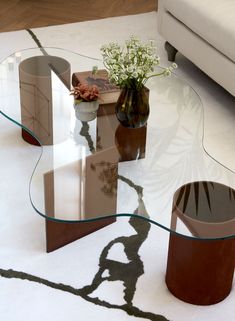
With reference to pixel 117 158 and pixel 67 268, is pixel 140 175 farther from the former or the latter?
pixel 67 268

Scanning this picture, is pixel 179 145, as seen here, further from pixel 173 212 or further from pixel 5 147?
pixel 5 147

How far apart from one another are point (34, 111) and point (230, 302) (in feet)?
4.45

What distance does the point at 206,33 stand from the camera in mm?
3822

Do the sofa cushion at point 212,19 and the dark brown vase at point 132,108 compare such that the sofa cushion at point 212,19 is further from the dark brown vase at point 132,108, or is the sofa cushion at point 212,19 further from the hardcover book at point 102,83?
the dark brown vase at point 132,108

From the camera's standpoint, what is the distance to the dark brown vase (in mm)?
2760

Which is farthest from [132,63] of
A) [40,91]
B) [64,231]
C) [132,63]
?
[64,231]

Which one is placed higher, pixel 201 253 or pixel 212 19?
pixel 212 19

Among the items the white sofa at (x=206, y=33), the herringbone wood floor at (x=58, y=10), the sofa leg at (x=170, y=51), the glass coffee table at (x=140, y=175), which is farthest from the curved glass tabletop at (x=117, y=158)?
the herringbone wood floor at (x=58, y=10)

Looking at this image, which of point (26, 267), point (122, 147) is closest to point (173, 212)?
point (122, 147)

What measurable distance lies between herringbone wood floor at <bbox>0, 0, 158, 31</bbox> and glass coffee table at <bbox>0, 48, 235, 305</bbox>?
1930mm

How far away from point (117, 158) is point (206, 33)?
61.5 inches

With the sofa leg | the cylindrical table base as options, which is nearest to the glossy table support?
the cylindrical table base

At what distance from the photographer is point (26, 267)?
257 centimetres

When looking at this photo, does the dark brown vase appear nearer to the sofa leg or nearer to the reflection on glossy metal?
the reflection on glossy metal
